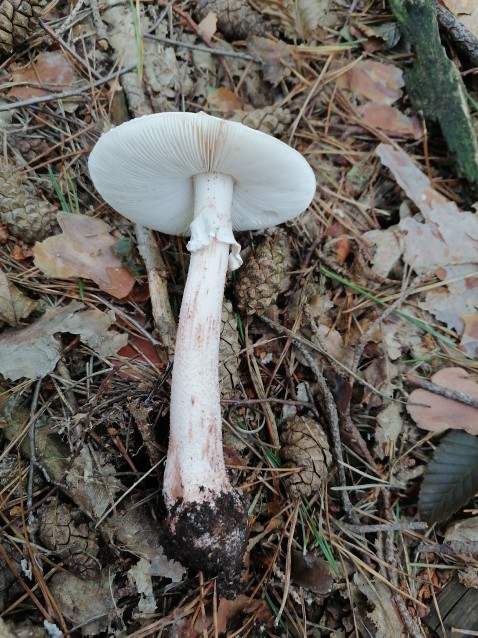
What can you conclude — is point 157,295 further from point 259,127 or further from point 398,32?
point 398,32

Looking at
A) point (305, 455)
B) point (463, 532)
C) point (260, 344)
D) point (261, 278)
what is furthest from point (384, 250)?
point (463, 532)

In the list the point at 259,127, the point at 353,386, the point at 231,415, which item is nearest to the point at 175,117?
the point at 259,127

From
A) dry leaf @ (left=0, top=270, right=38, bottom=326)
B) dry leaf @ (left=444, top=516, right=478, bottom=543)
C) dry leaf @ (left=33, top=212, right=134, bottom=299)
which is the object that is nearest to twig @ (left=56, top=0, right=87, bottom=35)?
dry leaf @ (left=33, top=212, right=134, bottom=299)

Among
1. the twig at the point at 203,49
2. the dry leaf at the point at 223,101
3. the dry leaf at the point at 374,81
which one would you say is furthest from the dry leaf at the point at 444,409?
the twig at the point at 203,49

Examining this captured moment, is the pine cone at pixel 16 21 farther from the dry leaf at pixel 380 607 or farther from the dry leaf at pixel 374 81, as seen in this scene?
the dry leaf at pixel 380 607

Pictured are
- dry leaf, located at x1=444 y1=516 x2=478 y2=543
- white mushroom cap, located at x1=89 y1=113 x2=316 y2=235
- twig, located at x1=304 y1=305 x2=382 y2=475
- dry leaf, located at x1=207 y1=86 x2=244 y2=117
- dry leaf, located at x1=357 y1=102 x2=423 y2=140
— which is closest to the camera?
white mushroom cap, located at x1=89 y1=113 x2=316 y2=235

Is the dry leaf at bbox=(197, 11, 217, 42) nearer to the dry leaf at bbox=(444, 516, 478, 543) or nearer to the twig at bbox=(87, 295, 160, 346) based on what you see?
the twig at bbox=(87, 295, 160, 346)
